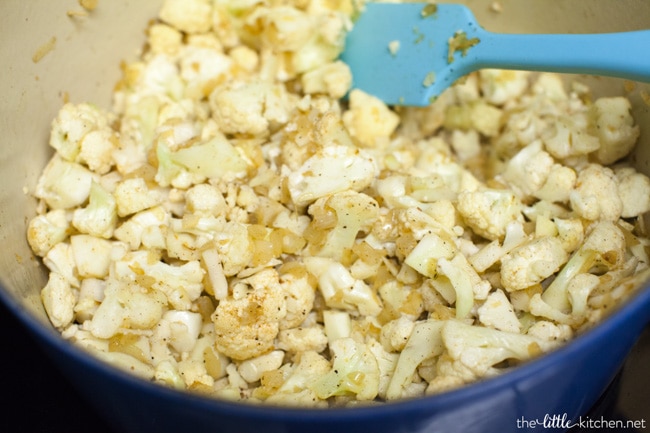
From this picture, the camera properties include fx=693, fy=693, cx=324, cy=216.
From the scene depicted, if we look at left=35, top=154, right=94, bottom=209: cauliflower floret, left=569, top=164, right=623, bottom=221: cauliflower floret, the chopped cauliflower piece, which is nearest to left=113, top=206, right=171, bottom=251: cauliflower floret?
the chopped cauliflower piece

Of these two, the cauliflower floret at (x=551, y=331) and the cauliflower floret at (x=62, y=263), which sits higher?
the cauliflower floret at (x=62, y=263)

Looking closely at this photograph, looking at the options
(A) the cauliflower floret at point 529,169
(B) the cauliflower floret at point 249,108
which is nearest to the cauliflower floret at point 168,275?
(B) the cauliflower floret at point 249,108

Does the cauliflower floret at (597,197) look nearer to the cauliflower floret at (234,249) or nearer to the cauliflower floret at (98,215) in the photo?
the cauliflower floret at (234,249)

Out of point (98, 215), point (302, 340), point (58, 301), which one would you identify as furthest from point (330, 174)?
point (58, 301)

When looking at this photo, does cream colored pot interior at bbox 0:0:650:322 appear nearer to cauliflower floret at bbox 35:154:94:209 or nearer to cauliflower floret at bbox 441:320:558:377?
cauliflower floret at bbox 35:154:94:209

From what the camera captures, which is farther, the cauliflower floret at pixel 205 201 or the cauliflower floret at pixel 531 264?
the cauliflower floret at pixel 205 201

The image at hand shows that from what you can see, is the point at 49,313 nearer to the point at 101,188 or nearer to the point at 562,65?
the point at 101,188

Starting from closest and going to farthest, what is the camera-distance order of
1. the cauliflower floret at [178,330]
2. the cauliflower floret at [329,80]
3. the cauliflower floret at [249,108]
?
the cauliflower floret at [178,330] → the cauliflower floret at [249,108] → the cauliflower floret at [329,80]

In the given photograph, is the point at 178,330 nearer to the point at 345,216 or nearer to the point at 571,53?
the point at 345,216
